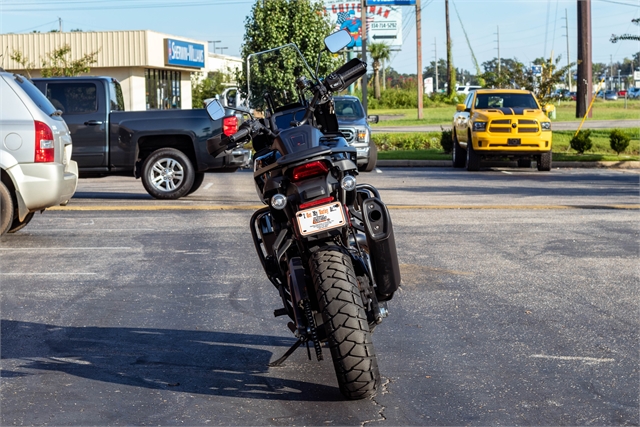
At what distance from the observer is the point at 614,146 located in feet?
86.2

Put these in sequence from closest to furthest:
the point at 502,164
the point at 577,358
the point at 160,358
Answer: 1. the point at 577,358
2. the point at 160,358
3. the point at 502,164

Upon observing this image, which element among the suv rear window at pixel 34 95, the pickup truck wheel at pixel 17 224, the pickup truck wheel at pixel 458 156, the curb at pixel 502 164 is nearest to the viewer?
the suv rear window at pixel 34 95

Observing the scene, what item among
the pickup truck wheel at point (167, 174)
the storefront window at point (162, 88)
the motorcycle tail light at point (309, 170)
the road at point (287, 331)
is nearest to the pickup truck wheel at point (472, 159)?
the pickup truck wheel at point (167, 174)

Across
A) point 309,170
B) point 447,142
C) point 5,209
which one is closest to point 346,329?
point 309,170

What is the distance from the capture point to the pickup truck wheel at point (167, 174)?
15609mm

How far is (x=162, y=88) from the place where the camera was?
5197cm

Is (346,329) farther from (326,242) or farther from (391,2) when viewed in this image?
(391,2)

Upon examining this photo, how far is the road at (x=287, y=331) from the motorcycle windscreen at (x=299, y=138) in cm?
134

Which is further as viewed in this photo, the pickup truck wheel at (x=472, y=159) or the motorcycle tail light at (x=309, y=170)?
the pickup truck wheel at (x=472, y=159)

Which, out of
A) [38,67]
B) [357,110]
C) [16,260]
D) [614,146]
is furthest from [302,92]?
[38,67]

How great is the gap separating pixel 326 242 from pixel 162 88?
48.1 metres

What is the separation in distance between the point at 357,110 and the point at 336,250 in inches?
707

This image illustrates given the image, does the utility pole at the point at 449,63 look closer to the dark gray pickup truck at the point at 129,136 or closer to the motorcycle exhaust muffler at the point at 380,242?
the dark gray pickup truck at the point at 129,136

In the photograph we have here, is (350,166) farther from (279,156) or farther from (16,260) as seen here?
(16,260)
